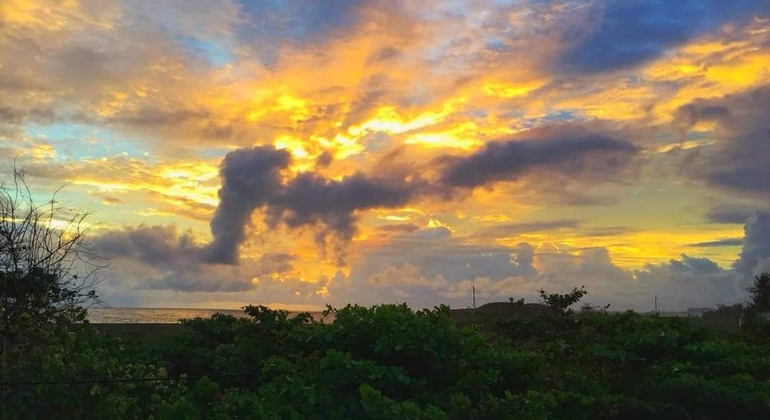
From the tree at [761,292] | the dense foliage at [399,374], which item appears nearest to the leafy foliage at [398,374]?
the dense foliage at [399,374]

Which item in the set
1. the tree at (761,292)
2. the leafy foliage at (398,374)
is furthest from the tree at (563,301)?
the tree at (761,292)

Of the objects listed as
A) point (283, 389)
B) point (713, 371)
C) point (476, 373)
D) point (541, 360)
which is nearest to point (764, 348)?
point (713, 371)

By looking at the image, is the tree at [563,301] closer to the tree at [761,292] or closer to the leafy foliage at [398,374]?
the leafy foliage at [398,374]

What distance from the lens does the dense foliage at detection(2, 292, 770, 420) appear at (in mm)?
6730

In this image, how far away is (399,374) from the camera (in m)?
7.07

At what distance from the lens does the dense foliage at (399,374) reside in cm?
673

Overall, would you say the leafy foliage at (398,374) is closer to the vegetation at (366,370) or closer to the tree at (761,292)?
the vegetation at (366,370)

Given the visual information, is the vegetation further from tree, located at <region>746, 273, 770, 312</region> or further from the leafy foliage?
tree, located at <region>746, 273, 770, 312</region>

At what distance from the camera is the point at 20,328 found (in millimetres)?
7730

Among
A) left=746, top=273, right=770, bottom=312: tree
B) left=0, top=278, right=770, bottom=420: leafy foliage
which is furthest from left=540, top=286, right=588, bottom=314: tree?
left=746, top=273, right=770, bottom=312: tree

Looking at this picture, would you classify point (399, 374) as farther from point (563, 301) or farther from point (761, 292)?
point (761, 292)

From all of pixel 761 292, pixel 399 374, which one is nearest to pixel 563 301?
pixel 399 374

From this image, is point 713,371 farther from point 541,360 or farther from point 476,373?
point 476,373

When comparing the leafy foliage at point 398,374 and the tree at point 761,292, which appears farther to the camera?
the tree at point 761,292
